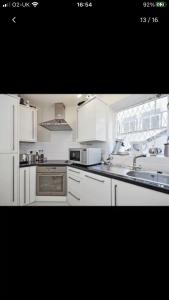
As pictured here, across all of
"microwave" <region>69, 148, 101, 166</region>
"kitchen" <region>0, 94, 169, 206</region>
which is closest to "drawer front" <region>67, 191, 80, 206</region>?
"kitchen" <region>0, 94, 169, 206</region>

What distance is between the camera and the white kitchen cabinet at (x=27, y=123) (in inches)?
89.8

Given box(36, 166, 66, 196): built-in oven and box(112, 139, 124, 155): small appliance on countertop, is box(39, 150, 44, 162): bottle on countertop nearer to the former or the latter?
box(36, 166, 66, 196): built-in oven

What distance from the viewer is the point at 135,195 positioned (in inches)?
35.7

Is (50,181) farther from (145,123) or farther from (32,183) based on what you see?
(145,123)

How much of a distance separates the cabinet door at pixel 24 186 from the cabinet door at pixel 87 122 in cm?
96

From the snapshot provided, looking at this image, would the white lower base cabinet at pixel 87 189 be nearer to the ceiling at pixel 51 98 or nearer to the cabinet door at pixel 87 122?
the cabinet door at pixel 87 122

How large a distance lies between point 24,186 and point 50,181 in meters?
0.37

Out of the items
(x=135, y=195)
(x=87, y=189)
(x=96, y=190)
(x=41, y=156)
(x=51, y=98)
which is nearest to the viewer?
(x=135, y=195)

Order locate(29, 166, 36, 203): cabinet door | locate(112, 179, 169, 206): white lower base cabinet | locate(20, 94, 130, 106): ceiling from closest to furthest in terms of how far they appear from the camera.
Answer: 1. locate(112, 179, 169, 206): white lower base cabinet
2. locate(29, 166, 36, 203): cabinet door
3. locate(20, 94, 130, 106): ceiling

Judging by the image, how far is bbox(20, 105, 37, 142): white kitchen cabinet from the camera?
7.48 feet
